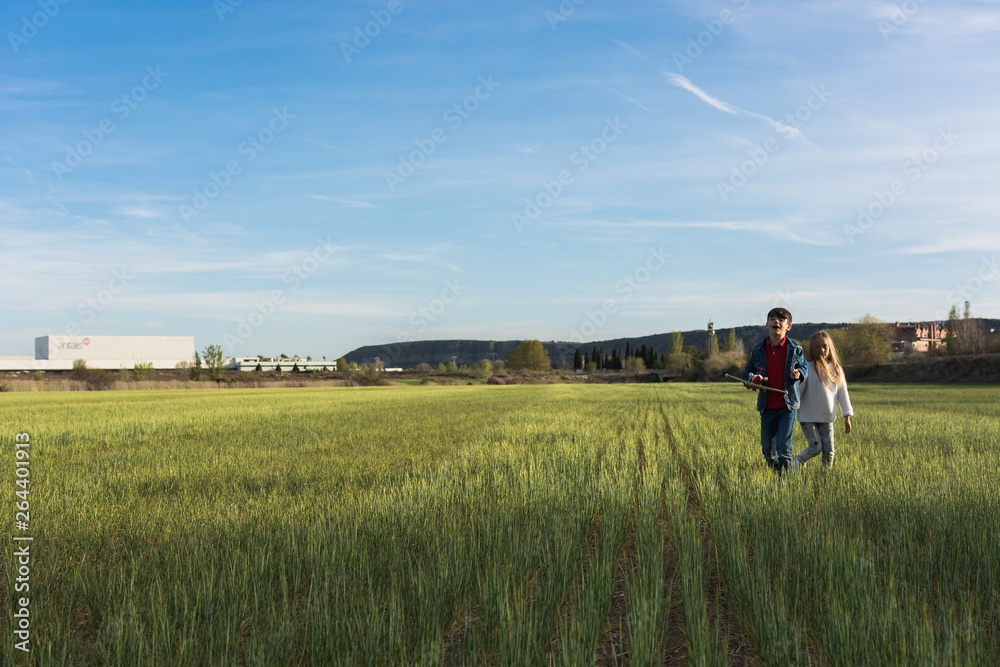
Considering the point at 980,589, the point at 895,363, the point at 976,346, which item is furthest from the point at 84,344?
the point at 976,346

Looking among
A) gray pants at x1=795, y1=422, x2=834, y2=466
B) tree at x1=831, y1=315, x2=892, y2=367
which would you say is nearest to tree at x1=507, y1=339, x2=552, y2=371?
tree at x1=831, y1=315, x2=892, y2=367

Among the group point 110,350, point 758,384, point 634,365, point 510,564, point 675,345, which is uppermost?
point 110,350

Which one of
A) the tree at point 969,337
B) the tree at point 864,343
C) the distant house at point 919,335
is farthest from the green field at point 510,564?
the distant house at point 919,335

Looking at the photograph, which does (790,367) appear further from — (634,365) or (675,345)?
(675,345)

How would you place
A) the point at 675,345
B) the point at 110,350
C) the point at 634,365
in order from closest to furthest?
1. the point at 110,350
2. the point at 634,365
3. the point at 675,345

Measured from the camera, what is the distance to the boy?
671 cm

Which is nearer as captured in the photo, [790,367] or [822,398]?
[790,367]

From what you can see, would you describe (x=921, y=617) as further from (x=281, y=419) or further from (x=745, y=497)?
(x=281, y=419)

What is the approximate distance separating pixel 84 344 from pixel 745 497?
482 feet

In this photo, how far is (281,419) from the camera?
18078mm

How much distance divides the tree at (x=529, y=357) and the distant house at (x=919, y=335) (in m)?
78.3

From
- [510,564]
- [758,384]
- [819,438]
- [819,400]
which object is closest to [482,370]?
[819,438]

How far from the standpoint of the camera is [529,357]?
422 feet

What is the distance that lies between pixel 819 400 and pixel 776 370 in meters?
0.73
